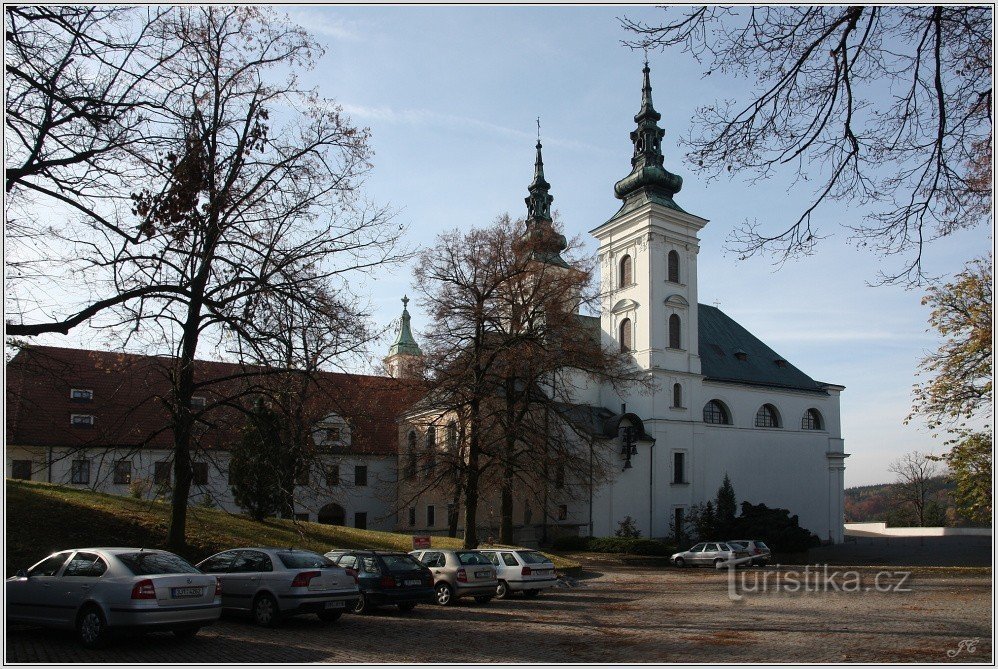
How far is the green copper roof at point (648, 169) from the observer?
50.7 m

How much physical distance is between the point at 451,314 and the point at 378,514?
25332mm

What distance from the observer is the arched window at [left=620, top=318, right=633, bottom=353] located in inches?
2002

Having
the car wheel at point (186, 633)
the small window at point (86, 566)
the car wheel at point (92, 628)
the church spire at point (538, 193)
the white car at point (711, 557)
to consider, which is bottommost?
the white car at point (711, 557)

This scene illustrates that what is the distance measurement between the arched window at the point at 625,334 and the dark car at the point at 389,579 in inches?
1333

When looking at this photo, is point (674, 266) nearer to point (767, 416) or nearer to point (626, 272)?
point (626, 272)

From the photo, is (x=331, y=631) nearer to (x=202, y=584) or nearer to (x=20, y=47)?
(x=202, y=584)

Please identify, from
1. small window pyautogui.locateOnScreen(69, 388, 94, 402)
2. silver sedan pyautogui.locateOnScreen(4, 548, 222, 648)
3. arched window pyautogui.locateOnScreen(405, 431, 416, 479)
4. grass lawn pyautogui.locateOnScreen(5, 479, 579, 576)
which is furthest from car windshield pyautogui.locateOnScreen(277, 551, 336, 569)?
small window pyautogui.locateOnScreen(69, 388, 94, 402)

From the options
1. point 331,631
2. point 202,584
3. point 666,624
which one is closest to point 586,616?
point 666,624

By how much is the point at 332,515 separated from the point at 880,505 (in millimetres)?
59145

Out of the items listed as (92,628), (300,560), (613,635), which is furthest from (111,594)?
(613,635)

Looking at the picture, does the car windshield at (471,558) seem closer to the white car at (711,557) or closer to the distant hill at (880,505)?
the white car at (711,557)

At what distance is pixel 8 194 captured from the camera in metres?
10.9

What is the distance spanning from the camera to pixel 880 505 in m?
84.1

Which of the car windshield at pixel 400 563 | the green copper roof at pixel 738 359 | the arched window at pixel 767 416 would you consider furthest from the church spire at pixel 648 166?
the car windshield at pixel 400 563
